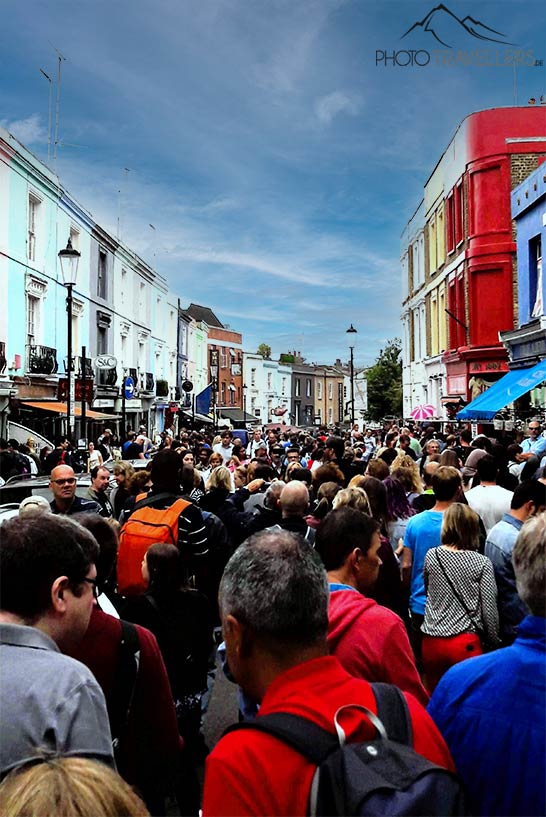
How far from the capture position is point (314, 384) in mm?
80938

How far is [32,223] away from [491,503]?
20.7 m

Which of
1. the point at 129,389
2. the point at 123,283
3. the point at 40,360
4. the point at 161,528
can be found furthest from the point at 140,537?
the point at 123,283

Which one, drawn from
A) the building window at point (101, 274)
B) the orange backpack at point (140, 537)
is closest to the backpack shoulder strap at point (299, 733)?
the orange backpack at point (140, 537)

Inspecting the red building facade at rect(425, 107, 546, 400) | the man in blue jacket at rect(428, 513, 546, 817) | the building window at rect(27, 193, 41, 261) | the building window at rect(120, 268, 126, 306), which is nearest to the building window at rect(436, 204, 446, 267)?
the red building facade at rect(425, 107, 546, 400)

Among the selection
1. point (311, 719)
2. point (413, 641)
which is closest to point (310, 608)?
point (311, 719)

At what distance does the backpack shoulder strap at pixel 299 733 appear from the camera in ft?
4.91

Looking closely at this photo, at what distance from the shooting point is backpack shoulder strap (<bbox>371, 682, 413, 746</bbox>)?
65.7 inches

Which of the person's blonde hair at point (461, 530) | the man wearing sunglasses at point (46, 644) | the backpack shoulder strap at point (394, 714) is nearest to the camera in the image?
the backpack shoulder strap at point (394, 714)

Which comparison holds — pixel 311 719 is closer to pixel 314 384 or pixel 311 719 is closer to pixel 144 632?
pixel 144 632

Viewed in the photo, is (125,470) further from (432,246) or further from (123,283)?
(123,283)

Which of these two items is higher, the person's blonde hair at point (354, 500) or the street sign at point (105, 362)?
the street sign at point (105, 362)

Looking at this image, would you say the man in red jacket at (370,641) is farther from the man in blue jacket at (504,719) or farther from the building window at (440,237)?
the building window at (440,237)

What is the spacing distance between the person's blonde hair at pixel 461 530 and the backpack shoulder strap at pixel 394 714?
2.52 meters

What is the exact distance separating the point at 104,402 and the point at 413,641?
25.8 m
